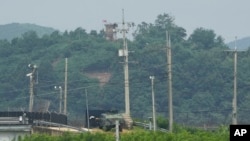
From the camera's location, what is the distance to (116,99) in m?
146

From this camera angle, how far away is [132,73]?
147 meters

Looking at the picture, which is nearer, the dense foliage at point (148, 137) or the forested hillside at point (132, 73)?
the dense foliage at point (148, 137)

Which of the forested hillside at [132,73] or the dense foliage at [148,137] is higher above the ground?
the forested hillside at [132,73]

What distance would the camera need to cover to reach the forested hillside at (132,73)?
14112 cm

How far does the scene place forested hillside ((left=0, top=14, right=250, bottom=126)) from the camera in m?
141

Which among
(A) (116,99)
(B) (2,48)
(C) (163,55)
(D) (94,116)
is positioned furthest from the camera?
(B) (2,48)

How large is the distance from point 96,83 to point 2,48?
22075 mm

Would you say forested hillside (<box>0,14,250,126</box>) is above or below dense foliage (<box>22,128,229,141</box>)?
above

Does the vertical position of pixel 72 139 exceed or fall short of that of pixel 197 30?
it falls short

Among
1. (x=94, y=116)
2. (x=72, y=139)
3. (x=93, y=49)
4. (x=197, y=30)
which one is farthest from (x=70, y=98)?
(x=72, y=139)

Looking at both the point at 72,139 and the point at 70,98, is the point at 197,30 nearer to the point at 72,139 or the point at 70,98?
the point at 70,98

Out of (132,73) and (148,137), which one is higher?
(132,73)

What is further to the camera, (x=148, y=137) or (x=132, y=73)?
(x=132, y=73)

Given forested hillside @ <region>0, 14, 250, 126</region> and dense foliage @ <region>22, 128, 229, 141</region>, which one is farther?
forested hillside @ <region>0, 14, 250, 126</region>
